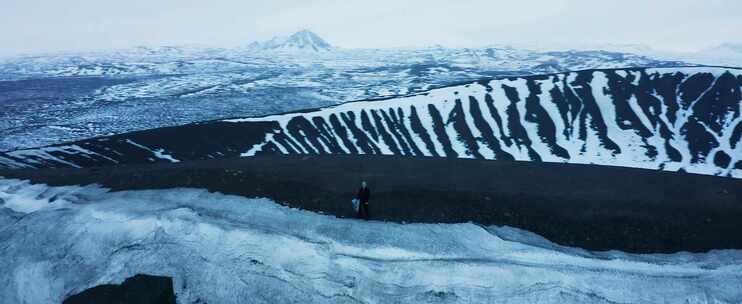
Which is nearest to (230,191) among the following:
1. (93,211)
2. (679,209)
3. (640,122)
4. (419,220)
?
(93,211)

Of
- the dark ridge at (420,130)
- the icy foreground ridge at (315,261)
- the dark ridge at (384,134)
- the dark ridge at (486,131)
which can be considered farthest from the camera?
the dark ridge at (420,130)

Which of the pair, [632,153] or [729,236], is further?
[632,153]

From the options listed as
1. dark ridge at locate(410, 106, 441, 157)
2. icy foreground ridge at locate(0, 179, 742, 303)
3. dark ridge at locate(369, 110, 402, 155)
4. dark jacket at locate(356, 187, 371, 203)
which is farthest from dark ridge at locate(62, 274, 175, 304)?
dark ridge at locate(410, 106, 441, 157)

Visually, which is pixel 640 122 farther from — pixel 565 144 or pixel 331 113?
pixel 331 113

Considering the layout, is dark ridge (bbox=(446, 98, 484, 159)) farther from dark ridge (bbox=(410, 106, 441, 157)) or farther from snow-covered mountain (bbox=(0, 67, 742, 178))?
dark ridge (bbox=(410, 106, 441, 157))

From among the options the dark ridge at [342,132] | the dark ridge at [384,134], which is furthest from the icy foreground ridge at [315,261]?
the dark ridge at [384,134]

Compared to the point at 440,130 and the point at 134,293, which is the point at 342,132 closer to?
the point at 440,130

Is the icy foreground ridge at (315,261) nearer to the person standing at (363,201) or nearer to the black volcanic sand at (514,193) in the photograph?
the person standing at (363,201)
